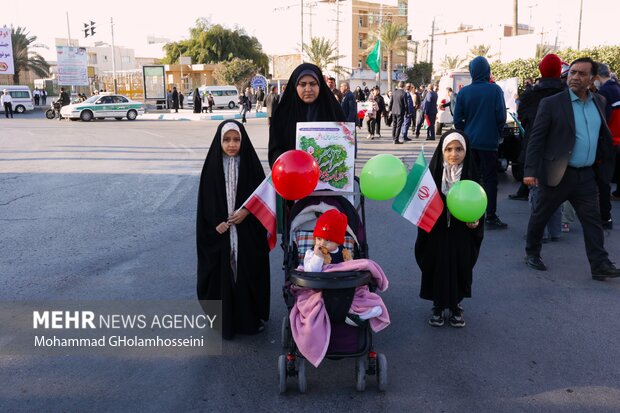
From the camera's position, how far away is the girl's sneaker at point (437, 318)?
4418 mm

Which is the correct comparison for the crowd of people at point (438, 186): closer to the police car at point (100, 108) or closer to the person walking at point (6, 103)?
the police car at point (100, 108)

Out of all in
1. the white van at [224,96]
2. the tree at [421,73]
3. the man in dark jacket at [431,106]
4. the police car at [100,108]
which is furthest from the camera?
the tree at [421,73]

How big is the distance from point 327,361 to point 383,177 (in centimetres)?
135

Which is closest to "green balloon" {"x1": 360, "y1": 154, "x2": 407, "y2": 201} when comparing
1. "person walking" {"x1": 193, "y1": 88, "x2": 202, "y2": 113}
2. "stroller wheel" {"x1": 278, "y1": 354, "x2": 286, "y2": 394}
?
"stroller wheel" {"x1": 278, "y1": 354, "x2": 286, "y2": 394}

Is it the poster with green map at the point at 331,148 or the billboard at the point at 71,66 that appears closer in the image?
the poster with green map at the point at 331,148

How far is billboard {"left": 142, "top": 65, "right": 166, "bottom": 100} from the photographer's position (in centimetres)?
3862

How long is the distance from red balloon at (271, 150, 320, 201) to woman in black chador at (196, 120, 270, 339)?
0.55 metres

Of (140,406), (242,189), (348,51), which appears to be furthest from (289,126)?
(348,51)

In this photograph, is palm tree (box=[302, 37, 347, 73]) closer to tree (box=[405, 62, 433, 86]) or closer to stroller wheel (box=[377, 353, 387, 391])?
tree (box=[405, 62, 433, 86])

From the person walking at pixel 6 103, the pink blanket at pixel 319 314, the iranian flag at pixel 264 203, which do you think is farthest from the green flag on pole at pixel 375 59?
the pink blanket at pixel 319 314

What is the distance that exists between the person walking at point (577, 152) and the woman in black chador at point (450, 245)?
1399mm

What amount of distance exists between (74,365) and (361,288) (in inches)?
82.0

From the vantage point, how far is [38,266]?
5.86 m

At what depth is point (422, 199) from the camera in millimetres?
4098
